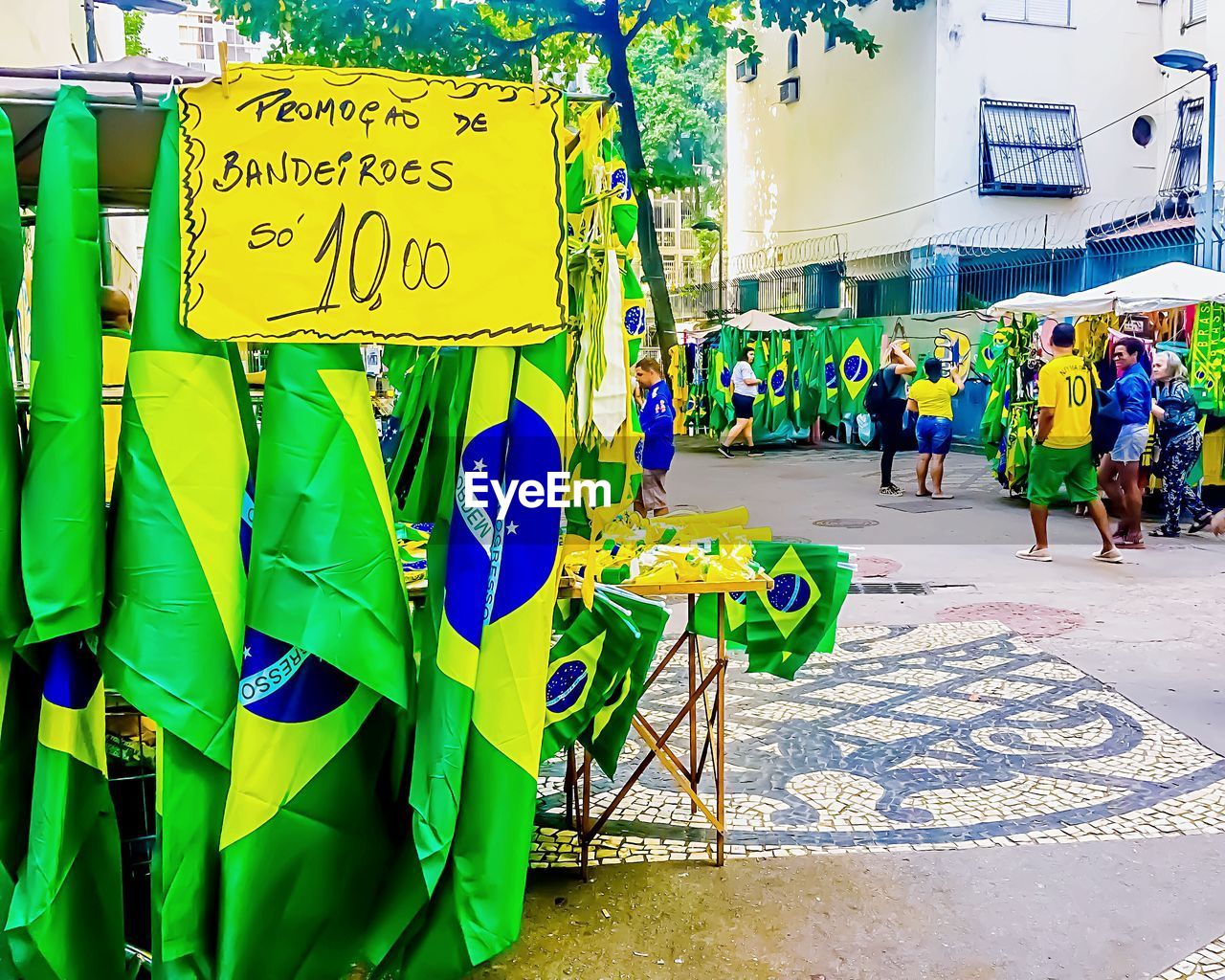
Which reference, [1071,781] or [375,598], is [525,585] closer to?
[375,598]

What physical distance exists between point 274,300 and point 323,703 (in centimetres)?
83

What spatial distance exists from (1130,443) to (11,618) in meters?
8.50

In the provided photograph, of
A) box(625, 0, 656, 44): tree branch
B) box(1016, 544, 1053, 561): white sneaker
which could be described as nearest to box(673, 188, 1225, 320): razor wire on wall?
box(625, 0, 656, 44): tree branch

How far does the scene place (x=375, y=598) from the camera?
2.25 meters

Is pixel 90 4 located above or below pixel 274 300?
above

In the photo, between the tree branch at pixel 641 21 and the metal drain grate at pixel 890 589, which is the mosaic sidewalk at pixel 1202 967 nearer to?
the metal drain grate at pixel 890 589

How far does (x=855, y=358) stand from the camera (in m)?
18.9

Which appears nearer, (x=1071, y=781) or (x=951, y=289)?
(x=1071, y=781)

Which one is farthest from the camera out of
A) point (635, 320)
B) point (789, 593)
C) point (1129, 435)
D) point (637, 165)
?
point (637, 165)

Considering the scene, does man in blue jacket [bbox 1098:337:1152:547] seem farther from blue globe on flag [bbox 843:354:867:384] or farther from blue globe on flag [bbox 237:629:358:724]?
blue globe on flag [bbox 843:354:867:384]

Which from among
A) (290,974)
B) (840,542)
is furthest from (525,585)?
(840,542)

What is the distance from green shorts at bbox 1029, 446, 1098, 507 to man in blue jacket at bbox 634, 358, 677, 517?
2.93 metres

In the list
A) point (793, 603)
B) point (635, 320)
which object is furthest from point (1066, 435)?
point (635, 320)

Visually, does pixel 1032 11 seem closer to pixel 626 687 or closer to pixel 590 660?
pixel 626 687
